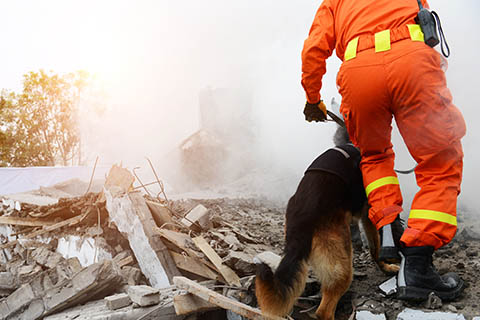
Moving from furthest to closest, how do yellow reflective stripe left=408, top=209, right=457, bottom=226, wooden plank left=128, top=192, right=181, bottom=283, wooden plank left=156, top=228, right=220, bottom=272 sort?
wooden plank left=128, top=192, right=181, bottom=283
wooden plank left=156, top=228, right=220, bottom=272
yellow reflective stripe left=408, top=209, right=457, bottom=226

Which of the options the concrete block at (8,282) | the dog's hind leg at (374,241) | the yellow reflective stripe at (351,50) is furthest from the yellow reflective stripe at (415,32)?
the concrete block at (8,282)

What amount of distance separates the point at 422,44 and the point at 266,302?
1.45 m

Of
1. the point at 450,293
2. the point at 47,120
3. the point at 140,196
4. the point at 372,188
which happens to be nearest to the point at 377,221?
the point at 372,188

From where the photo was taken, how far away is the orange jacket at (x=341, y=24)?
173cm

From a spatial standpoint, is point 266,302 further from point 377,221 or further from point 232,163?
point 232,163

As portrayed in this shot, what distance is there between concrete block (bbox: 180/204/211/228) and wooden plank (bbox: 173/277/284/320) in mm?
959

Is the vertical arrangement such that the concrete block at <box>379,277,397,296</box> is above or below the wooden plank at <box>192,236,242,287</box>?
below

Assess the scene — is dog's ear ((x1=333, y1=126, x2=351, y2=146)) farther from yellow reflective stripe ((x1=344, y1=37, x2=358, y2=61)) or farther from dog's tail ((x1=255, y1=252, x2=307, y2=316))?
dog's tail ((x1=255, y1=252, x2=307, y2=316))

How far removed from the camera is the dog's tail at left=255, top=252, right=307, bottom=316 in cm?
160

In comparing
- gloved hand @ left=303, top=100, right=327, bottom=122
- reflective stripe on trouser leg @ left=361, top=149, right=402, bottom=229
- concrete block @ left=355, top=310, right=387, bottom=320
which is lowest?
concrete block @ left=355, top=310, right=387, bottom=320

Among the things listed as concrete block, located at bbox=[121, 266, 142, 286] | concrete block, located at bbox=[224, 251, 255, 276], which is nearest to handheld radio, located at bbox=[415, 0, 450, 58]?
concrete block, located at bbox=[224, 251, 255, 276]

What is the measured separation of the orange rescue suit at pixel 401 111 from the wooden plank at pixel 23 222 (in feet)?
13.6

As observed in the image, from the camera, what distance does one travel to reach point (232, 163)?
11727 mm

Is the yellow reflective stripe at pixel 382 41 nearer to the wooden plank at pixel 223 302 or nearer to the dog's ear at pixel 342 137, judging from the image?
the dog's ear at pixel 342 137
